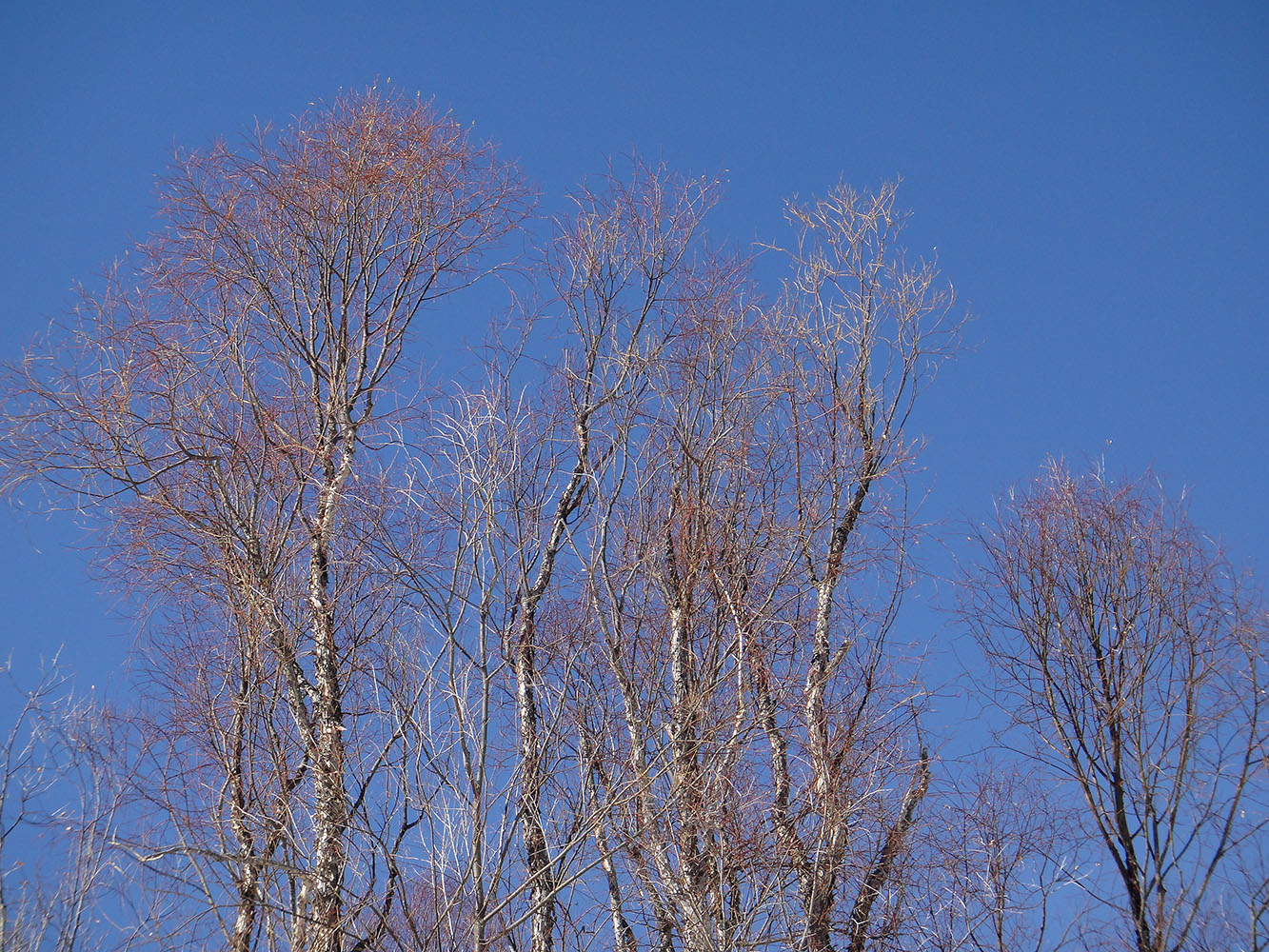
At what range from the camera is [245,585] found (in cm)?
605

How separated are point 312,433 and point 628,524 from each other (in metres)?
2.48

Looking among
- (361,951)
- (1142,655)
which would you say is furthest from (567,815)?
(1142,655)

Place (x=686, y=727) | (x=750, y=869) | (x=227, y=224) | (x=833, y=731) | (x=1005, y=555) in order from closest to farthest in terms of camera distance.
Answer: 1. (x=686, y=727)
2. (x=750, y=869)
3. (x=833, y=731)
4. (x=227, y=224)
5. (x=1005, y=555)

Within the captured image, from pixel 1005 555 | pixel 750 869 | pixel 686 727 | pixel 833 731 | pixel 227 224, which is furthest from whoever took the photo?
pixel 1005 555

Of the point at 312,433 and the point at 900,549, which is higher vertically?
the point at 312,433

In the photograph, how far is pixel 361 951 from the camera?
5891 mm

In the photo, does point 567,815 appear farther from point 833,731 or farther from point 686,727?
point 833,731

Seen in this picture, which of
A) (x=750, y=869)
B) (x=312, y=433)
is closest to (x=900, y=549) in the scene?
(x=750, y=869)

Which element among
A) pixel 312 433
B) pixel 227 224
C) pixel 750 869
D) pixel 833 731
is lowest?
pixel 750 869

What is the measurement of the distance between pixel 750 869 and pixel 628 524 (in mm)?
2666

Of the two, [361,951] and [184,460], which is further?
[184,460]

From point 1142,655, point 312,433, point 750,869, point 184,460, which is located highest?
point 312,433

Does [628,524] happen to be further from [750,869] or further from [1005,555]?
[1005,555]

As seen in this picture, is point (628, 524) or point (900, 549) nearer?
point (628, 524)
